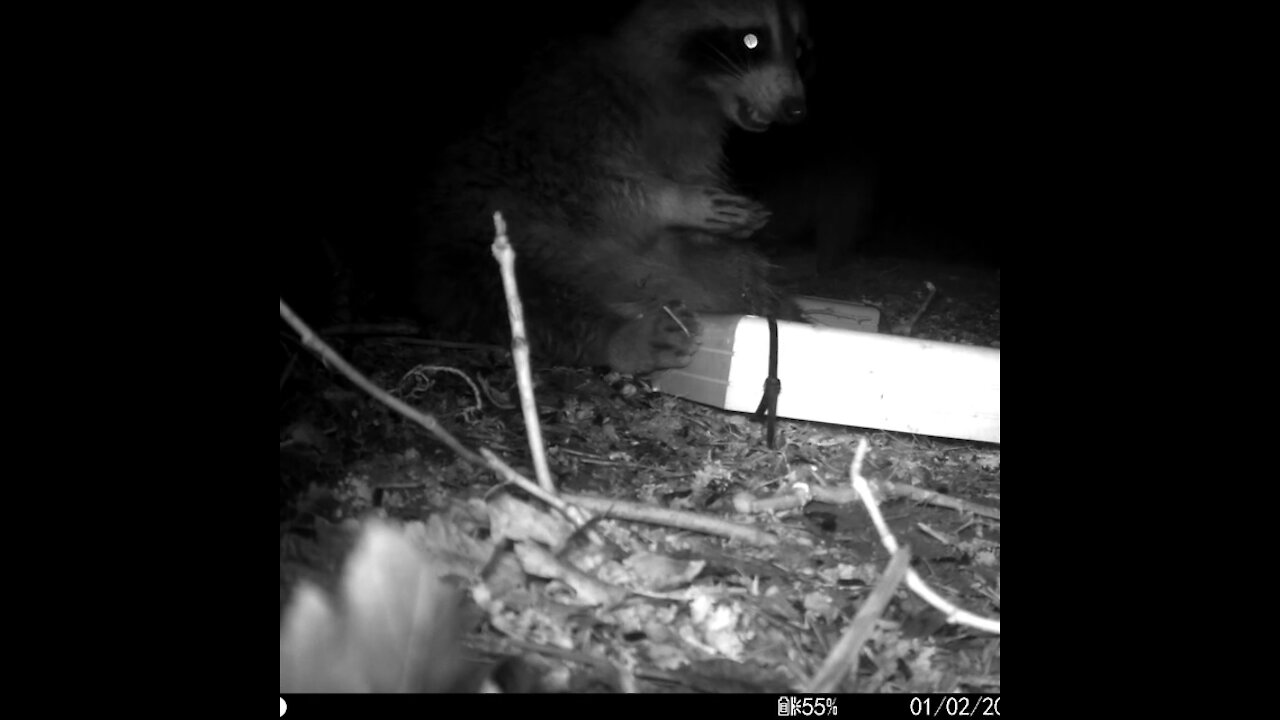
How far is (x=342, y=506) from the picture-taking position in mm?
1966

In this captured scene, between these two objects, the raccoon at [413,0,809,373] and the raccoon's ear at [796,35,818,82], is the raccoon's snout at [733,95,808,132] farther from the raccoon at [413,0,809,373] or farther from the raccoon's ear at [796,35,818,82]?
the raccoon's ear at [796,35,818,82]

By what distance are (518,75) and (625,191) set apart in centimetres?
55

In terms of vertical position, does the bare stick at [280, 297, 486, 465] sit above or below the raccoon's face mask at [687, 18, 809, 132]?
below

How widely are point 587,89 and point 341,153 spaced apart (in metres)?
0.89

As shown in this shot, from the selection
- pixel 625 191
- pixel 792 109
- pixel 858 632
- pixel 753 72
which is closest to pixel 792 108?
pixel 792 109

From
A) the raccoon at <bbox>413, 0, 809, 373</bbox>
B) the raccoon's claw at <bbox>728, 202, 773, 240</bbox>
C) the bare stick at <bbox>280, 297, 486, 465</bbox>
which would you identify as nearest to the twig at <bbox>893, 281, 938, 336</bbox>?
the raccoon at <bbox>413, 0, 809, 373</bbox>

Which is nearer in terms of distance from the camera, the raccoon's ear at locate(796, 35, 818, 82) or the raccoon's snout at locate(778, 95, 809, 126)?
the raccoon's snout at locate(778, 95, 809, 126)

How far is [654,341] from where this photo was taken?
2953 mm

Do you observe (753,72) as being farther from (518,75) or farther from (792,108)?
(518,75)

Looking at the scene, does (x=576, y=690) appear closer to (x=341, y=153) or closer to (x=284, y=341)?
(x=284, y=341)

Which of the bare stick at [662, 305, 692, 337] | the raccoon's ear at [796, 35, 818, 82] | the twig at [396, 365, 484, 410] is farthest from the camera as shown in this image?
the raccoon's ear at [796, 35, 818, 82]

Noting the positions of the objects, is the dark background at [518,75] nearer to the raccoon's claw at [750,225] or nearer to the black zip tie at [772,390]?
the raccoon's claw at [750,225]

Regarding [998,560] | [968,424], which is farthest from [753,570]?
[968,424]

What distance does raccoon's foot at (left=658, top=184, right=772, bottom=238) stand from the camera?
11.0ft
